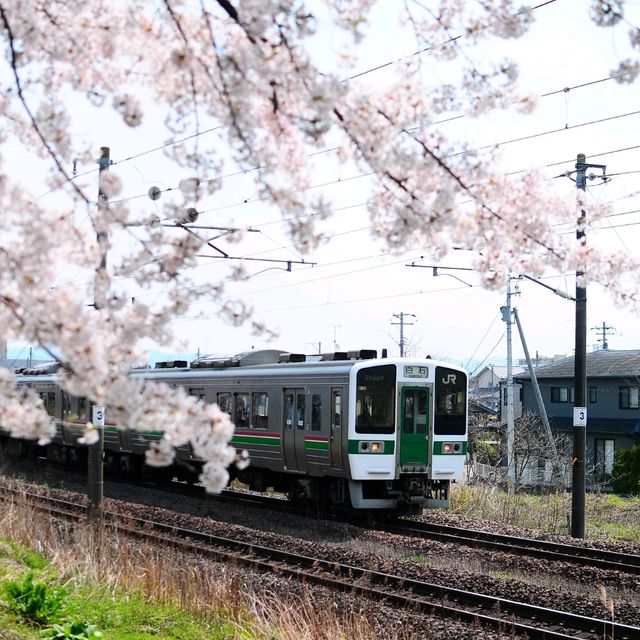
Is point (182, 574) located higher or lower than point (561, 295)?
lower

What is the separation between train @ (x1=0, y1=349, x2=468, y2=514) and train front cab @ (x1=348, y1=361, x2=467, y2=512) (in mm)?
17

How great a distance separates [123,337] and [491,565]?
30.3 ft

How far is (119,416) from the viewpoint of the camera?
3412mm

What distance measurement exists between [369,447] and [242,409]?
3.45 meters

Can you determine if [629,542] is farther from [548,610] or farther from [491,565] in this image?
[548,610]

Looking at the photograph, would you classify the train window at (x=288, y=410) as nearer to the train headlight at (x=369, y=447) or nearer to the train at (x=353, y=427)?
the train at (x=353, y=427)

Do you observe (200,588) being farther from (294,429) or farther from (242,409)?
(242,409)

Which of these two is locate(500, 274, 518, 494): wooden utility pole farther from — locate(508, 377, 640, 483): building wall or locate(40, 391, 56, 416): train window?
locate(40, 391, 56, 416): train window

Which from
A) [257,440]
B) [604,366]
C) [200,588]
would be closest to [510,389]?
[257,440]

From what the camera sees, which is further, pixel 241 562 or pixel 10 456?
pixel 10 456

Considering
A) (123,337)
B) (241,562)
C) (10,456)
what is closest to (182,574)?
(241,562)

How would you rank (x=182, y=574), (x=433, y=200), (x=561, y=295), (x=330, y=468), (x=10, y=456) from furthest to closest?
(x=10, y=456)
(x=330, y=468)
(x=561, y=295)
(x=182, y=574)
(x=433, y=200)

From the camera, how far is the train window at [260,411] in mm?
16375

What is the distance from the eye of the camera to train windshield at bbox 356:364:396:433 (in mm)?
14523
